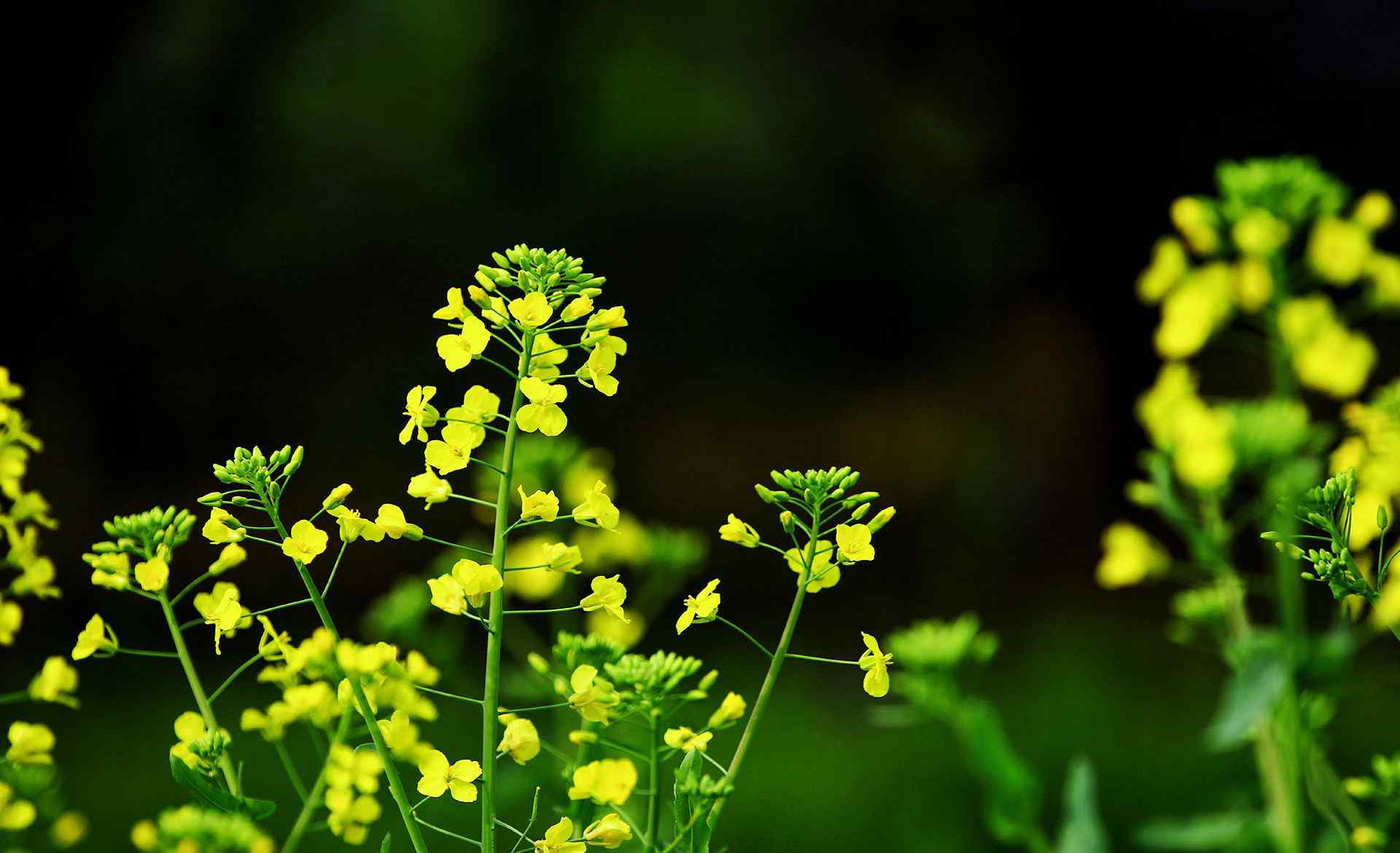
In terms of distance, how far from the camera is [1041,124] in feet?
17.4

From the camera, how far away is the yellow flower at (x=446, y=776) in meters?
0.80

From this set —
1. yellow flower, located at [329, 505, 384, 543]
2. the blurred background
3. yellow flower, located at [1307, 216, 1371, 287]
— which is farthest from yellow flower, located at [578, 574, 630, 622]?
the blurred background

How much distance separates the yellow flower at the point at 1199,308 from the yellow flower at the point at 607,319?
3.22 feet

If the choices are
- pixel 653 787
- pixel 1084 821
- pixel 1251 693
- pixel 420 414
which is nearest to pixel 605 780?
pixel 653 787

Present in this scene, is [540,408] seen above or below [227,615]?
above

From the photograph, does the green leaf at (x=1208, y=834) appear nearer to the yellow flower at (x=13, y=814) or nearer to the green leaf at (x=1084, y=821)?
the green leaf at (x=1084, y=821)

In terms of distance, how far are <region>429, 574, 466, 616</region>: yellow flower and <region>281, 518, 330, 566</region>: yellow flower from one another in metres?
0.07

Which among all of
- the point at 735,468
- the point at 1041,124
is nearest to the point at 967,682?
the point at 735,468

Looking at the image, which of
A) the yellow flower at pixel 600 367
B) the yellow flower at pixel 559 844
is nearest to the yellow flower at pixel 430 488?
the yellow flower at pixel 600 367

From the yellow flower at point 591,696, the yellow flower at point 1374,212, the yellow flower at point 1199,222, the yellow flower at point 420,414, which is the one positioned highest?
the yellow flower at point 1199,222

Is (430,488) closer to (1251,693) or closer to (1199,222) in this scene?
(1251,693)

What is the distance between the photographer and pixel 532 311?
2.70 feet

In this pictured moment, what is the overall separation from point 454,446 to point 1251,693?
37.8 inches

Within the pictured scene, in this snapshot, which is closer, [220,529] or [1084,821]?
[220,529]
